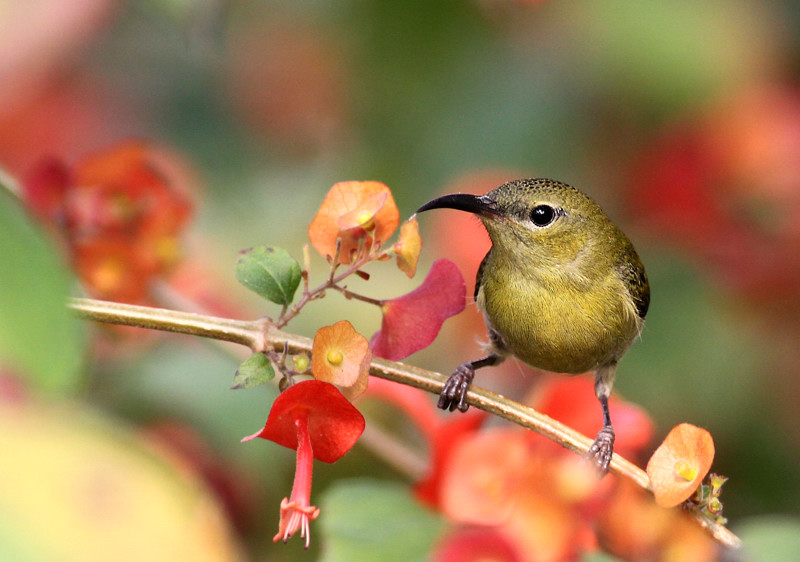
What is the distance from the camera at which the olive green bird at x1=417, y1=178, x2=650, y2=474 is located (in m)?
1.89

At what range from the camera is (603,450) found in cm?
150

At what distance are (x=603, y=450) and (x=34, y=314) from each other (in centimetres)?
113

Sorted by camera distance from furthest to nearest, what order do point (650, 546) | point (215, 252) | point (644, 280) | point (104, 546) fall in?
point (215, 252)
point (644, 280)
point (650, 546)
point (104, 546)

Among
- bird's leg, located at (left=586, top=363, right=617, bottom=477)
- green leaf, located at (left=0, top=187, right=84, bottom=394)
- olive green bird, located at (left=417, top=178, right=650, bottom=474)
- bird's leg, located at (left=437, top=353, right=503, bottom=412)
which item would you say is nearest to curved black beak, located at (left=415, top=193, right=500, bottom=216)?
olive green bird, located at (left=417, top=178, right=650, bottom=474)

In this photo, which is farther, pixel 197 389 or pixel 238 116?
pixel 238 116

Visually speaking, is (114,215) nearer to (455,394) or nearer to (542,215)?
(455,394)

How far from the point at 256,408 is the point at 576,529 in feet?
2.71

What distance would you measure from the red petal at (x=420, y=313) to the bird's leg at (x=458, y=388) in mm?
75

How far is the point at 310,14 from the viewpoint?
10.9 feet

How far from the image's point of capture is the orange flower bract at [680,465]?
1189 millimetres

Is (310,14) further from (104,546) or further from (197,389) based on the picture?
(104,546)

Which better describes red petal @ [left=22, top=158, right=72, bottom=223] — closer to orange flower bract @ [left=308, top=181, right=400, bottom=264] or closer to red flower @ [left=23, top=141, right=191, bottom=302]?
red flower @ [left=23, top=141, right=191, bottom=302]

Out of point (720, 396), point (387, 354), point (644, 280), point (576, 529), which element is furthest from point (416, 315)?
point (720, 396)

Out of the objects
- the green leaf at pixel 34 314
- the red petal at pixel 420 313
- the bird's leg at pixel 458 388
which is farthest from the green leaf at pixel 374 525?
the green leaf at pixel 34 314
